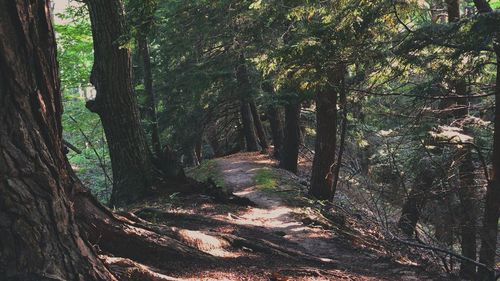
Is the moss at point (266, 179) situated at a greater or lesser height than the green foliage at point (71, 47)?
lesser

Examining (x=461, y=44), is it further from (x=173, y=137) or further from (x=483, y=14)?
(x=173, y=137)

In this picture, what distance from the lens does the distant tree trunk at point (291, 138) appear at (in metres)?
15.8

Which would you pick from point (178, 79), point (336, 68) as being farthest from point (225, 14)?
point (336, 68)

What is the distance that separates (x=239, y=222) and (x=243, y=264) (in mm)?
3506

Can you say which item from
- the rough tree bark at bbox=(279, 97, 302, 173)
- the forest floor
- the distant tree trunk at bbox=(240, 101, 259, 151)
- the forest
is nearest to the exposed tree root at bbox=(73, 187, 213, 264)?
the forest

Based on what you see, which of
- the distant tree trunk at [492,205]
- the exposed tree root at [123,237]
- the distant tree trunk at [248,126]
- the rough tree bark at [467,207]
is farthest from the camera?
the distant tree trunk at [248,126]

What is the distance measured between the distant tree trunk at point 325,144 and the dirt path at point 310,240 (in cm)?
120

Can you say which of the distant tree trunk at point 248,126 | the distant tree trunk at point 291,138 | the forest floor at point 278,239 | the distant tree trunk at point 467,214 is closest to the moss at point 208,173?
the forest floor at point 278,239

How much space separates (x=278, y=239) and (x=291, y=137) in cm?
853

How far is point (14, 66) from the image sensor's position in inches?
98.4

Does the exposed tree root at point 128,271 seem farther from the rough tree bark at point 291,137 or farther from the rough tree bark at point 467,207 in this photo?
the rough tree bark at point 291,137

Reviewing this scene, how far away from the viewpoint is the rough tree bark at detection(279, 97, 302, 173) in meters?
15.8

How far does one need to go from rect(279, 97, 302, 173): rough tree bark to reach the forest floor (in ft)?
7.52

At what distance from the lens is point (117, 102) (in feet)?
25.8
